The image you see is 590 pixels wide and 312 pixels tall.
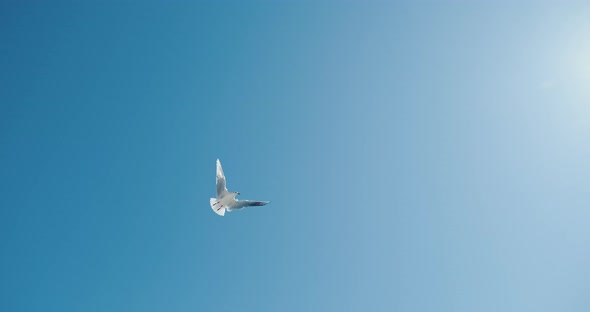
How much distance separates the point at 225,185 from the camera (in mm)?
39938

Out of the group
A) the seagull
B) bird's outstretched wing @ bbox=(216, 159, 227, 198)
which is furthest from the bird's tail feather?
bird's outstretched wing @ bbox=(216, 159, 227, 198)

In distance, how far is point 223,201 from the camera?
40.6 meters

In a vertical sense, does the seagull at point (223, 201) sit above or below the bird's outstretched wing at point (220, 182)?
below

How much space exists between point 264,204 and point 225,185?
4041 mm

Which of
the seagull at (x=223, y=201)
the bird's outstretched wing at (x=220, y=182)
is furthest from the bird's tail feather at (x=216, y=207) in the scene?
the bird's outstretched wing at (x=220, y=182)

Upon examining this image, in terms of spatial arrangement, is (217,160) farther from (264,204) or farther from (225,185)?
(264,204)

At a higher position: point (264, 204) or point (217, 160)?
point (217, 160)

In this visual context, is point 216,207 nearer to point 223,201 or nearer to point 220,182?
point 223,201

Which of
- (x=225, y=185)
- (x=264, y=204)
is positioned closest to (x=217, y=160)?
(x=225, y=185)

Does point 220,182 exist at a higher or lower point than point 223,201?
higher

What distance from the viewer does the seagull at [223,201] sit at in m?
39.8

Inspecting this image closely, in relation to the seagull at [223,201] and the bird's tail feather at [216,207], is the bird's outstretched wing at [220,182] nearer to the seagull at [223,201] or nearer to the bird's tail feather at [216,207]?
the seagull at [223,201]

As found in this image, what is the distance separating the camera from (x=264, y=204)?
4138cm

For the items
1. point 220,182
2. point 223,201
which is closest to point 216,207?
point 223,201
